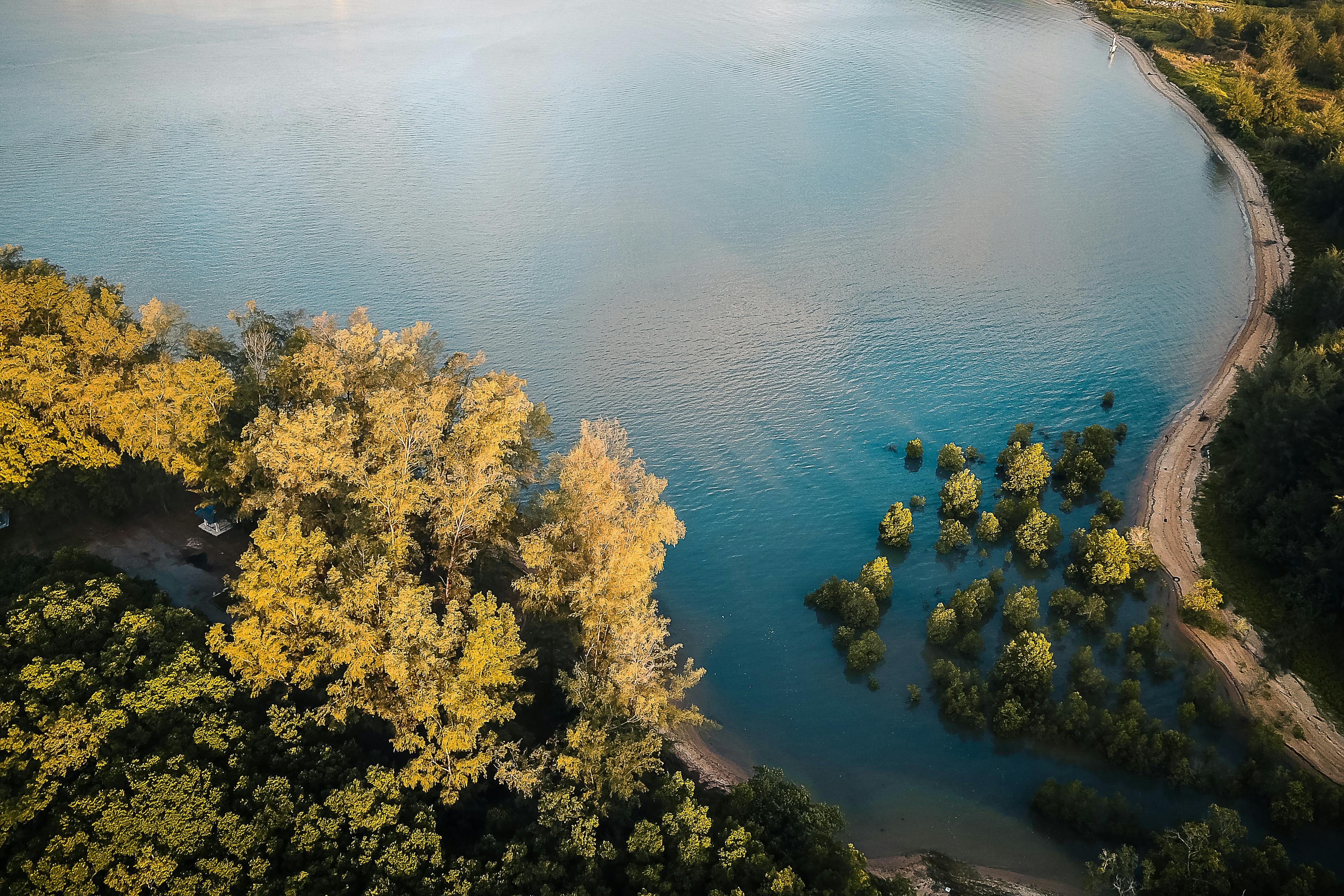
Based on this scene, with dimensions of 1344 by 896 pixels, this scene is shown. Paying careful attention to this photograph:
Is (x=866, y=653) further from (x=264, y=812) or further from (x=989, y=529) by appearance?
(x=264, y=812)

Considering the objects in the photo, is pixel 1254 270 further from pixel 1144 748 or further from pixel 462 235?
pixel 462 235

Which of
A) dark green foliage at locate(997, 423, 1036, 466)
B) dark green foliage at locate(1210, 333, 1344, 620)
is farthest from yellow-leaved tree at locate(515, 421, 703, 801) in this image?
dark green foliage at locate(1210, 333, 1344, 620)

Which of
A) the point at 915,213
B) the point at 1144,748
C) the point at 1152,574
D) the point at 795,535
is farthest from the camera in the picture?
the point at 915,213

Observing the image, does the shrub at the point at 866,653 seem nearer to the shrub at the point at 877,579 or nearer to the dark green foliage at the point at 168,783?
the shrub at the point at 877,579

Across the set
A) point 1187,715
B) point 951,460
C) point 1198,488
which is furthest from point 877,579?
point 1198,488

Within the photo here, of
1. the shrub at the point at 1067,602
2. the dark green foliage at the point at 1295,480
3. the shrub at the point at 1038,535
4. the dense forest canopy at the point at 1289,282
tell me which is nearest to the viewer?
Result: the dark green foliage at the point at 1295,480

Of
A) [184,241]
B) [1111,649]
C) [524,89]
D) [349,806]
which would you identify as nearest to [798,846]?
[349,806]

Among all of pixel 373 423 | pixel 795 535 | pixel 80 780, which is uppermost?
pixel 373 423

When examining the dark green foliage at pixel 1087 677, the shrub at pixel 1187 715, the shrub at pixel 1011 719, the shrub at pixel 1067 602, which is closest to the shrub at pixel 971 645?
the shrub at pixel 1011 719
